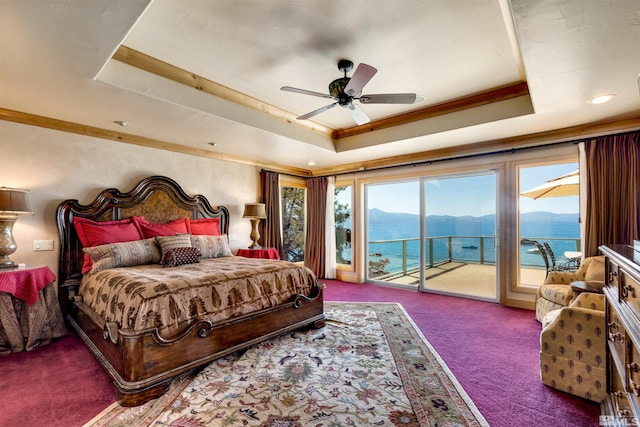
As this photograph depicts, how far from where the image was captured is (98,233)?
130 inches

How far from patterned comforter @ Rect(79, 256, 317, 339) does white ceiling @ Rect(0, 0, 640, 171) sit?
1603 millimetres

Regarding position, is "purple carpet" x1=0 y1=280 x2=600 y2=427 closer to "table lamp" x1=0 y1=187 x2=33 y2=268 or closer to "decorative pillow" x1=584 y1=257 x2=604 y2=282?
"decorative pillow" x1=584 y1=257 x2=604 y2=282

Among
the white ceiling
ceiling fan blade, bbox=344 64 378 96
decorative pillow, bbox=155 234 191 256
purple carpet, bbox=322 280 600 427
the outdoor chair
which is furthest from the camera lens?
the outdoor chair

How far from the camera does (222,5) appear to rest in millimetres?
1965

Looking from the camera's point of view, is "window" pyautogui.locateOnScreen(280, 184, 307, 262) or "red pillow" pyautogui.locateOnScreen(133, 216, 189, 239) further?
"window" pyautogui.locateOnScreen(280, 184, 307, 262)

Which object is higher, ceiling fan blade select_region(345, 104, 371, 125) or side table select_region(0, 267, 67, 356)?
ceiling fan blade select_region(345, 104, 371, 125)

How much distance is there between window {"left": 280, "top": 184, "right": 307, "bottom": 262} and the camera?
6.12m

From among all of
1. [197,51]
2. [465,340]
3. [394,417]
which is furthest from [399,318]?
[197,51]

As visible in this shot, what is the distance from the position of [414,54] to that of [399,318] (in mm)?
2858

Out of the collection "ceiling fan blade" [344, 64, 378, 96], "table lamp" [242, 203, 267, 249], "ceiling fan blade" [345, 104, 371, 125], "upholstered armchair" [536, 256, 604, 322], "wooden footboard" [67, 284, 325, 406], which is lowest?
"wooden footboard" [67, 284, 325, 406]

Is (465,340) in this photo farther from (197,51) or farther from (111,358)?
(197,51)

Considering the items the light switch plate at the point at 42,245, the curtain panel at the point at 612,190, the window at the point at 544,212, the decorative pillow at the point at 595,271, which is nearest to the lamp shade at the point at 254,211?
the light switch plate at the point at 42,245

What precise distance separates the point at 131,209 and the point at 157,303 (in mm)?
2213

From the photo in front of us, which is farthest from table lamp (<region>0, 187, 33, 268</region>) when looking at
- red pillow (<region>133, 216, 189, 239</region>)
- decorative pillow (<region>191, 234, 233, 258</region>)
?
decorative pillow (<region>191, 234, 233, 258</region>)
